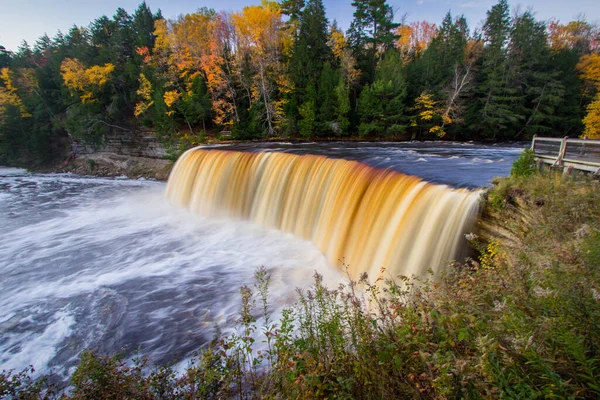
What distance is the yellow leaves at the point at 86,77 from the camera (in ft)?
85.6

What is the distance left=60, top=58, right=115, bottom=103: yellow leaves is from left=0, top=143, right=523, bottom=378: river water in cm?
1730

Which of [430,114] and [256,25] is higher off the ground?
[256,25]

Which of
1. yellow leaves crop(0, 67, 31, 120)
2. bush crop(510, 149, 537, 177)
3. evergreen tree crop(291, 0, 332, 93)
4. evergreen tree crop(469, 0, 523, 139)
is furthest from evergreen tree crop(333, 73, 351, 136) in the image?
yellow leaves crop(0, 67, 31, 120)

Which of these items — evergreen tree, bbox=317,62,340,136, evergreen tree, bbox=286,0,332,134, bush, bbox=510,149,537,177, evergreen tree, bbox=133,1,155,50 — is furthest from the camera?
evergreen tree, bbox=133,1,155,50

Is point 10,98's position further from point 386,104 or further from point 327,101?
point 386,104

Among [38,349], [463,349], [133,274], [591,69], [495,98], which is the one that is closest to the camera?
[463,349]

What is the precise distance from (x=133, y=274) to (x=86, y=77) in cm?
2859

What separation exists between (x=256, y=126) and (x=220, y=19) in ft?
35.2

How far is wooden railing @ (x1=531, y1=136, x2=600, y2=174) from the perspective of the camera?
588 centimetres

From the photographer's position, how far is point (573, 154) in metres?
6.33

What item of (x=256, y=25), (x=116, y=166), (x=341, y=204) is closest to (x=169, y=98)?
(x=116, y=166)

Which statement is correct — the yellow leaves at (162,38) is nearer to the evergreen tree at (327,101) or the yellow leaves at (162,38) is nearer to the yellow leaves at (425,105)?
the evergreen tree at (327,101)

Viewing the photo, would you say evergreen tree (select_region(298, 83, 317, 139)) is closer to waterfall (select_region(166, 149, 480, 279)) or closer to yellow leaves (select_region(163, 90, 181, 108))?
waterfall (select_region(166, 149, 480, 279))

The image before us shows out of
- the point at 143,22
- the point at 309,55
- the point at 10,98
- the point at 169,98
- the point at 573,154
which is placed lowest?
the point at 573,154
